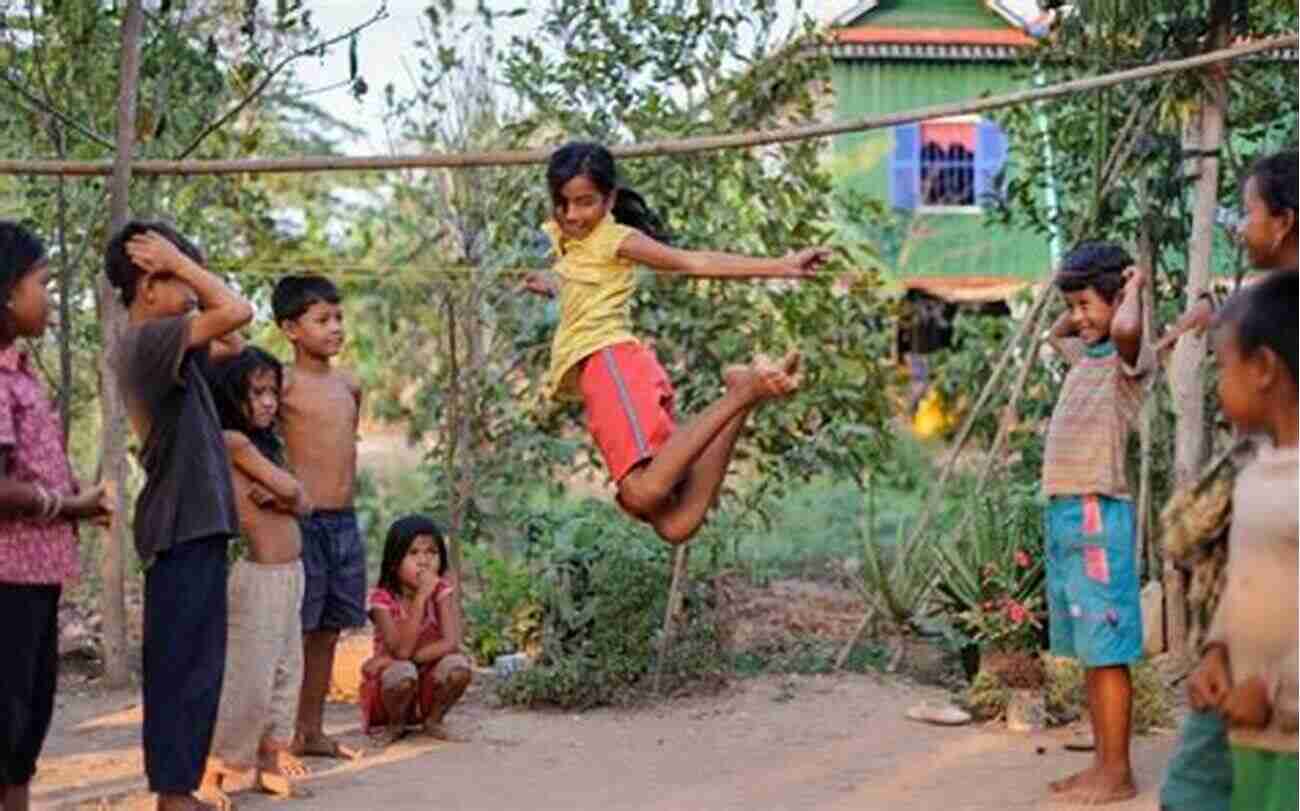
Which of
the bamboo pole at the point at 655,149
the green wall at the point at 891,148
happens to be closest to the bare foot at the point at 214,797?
the bamboo pole at the point at 655,149

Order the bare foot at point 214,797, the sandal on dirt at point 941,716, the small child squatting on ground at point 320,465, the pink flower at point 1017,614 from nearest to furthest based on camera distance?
the bare foot at point 214,797 < the small child squatting on ground at point 320,465 < the sandal on dirt at point 941,716 < the pink flower at point 1017,614

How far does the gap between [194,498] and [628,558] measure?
8.76 feet

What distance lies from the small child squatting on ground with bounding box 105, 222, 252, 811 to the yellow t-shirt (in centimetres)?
98

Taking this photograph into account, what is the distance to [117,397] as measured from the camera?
6211 mm

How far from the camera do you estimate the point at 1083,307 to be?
17.8 ft

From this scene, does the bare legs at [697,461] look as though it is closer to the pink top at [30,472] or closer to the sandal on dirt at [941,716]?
the pink top at [30,472]

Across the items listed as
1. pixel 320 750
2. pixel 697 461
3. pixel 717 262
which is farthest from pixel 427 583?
pixel 717 262

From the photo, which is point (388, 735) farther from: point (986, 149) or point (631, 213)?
point (986, 149)

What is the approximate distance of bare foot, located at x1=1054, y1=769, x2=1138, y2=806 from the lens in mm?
5371

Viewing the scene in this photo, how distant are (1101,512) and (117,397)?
3057 millimetres

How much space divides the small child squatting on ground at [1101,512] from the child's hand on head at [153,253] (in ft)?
7.83

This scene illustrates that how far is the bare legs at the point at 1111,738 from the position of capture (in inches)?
212

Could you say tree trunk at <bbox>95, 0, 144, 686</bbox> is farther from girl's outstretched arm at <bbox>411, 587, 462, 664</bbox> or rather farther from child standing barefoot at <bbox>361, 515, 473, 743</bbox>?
girl's outstretched arm at <bbox>411, 587, 462, 664</bbox>

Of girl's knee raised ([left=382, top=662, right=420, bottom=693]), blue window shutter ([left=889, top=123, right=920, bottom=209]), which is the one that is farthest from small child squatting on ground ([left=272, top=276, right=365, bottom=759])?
blue window shutter ([left=889, top=123, right=920, bottom=209])
